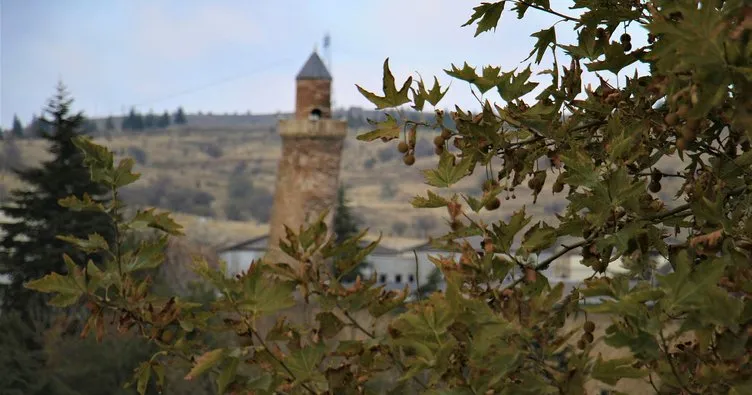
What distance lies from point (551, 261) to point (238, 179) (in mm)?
141887

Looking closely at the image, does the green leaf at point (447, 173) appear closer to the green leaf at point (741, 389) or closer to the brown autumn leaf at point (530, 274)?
the brown autumn leaf at point (530, 274)

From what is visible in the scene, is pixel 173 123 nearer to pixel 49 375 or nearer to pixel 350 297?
pixel 49 375

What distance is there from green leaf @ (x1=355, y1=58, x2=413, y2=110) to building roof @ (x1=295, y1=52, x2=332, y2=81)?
33037mm

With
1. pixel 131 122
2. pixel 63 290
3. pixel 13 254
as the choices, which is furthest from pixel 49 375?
pixel 131 122

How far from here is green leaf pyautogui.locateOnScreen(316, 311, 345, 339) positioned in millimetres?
4016

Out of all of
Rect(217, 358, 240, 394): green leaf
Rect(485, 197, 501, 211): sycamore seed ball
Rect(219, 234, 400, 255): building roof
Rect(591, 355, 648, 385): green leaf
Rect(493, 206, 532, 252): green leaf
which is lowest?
Rect(219, 234, 400, 255): building roof

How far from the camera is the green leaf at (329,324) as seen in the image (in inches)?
158

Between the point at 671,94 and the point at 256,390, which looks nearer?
the point at 671,94

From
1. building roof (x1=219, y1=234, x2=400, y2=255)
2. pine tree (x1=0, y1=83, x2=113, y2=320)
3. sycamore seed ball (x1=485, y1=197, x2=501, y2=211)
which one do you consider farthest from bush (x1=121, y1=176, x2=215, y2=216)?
sycamore seed ball (x1=485, y1=197, x2=501, y2=211)

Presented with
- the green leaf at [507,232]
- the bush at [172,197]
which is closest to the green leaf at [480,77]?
the green leaf at [507,232]

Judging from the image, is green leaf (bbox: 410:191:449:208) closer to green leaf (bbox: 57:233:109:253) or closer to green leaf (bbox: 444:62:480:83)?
green leaf (bbox: 444:62:480:83)

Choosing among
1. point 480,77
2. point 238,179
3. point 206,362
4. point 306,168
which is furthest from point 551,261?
point 238,179

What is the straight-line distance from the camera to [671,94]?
3.48 m

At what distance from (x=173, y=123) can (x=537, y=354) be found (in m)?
177
